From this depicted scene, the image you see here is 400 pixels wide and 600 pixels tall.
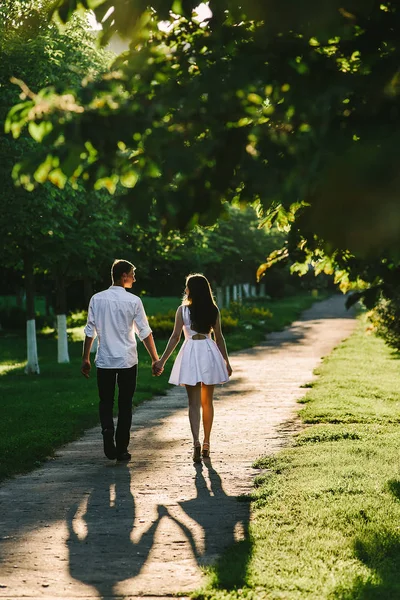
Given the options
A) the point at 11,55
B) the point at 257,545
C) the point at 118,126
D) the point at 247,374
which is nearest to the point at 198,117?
the point at 118,126

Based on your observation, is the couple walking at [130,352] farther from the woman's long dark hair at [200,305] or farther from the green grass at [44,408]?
the green grass at [44,408]

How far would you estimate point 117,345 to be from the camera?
29.9 ft

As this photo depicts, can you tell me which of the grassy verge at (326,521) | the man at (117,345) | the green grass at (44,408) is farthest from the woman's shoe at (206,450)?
the green grass at (44,408)

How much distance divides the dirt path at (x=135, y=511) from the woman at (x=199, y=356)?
51 cm

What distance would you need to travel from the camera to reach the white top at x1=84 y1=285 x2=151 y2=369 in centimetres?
912

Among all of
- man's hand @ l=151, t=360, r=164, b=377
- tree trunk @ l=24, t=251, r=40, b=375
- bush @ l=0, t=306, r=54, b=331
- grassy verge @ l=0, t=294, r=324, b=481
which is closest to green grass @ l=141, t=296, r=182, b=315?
bush @ l=0, t=306, r=54, b=331

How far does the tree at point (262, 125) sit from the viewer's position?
3721 millimetres

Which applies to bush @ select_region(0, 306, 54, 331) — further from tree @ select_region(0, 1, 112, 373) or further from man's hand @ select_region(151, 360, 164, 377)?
man's hand @ select_region(151, 360, 164, 377)

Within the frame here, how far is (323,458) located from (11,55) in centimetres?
1095

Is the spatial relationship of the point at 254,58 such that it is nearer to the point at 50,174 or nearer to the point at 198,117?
the point at 198,117

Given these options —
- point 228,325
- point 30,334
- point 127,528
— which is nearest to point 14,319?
point 228,325

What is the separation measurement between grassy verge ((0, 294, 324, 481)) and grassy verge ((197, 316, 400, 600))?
258 centimetres

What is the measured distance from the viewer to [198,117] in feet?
13.6

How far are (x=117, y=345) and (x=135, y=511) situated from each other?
7.76ft
